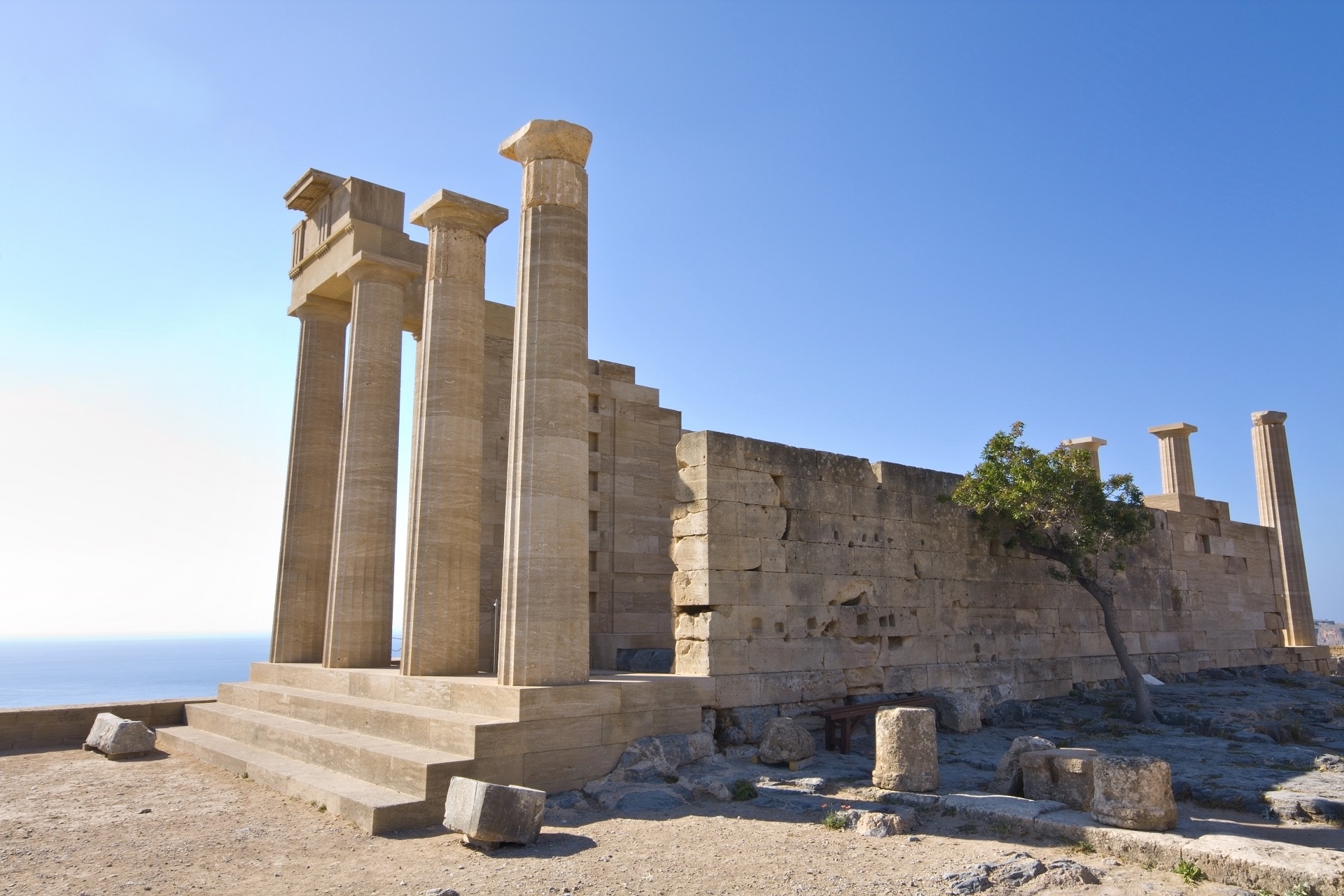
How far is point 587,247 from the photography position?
11.2 m

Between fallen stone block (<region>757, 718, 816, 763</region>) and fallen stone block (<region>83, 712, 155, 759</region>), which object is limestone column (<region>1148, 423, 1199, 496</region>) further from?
fallen stone block (<region>83, 712, 155, 759</region>)

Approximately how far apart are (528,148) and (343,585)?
7.22 meters

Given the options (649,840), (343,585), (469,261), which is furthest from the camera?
(343,585)

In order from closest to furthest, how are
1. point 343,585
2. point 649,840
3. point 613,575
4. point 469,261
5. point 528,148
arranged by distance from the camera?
point 649,840 < point 528,148 < point 469,261 < point 343,585 < point 613,575

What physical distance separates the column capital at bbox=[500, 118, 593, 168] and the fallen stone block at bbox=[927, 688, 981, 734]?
29.9 ft

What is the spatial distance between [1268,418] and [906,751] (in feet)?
73.6

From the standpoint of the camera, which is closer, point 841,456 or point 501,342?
point 841,456

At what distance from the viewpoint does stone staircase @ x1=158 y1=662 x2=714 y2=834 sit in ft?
28.6

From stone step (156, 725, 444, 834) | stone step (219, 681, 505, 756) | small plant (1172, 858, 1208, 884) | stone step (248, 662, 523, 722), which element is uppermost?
stone step (248, 662, 523, 722)

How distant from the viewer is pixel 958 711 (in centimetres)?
1322

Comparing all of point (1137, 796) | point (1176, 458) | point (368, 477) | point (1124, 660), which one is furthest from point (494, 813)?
point (1176, 458)

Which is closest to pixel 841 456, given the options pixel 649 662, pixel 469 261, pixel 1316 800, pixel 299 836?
pixel 649 662

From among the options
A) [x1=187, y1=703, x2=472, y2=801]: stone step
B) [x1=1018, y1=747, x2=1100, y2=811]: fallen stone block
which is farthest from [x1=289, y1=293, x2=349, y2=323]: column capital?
[x1=1018, y1=747, x2=1100, y2=811]: fallen stone block

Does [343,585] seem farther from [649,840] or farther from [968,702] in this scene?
[968,702]
